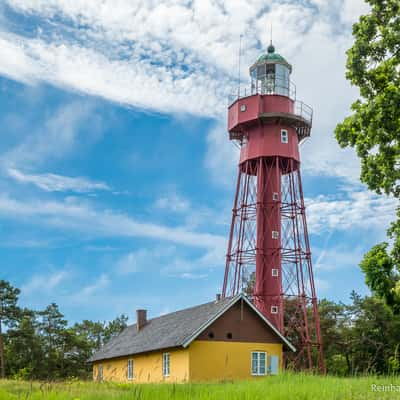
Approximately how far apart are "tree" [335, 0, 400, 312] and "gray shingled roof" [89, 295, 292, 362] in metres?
10.8

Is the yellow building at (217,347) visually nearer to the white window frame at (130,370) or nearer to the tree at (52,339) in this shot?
the white window frame at (130,370)

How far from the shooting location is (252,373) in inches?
1126

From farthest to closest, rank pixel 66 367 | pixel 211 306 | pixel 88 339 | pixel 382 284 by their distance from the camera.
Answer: pixel 88 339 → pixel 66 367 → pixel 211 306 → pixel 382 284

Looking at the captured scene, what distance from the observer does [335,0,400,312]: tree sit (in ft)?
61.0

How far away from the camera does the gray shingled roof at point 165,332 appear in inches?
1119

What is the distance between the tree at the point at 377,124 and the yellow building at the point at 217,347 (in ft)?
29.6

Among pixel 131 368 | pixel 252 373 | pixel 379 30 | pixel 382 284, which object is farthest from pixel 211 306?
pixel 379 30

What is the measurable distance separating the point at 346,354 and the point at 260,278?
11.7 metres

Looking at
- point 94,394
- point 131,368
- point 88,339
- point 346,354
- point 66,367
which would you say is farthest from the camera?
point 88,339

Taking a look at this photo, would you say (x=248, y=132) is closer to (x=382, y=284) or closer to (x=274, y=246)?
(x=274, y=246)

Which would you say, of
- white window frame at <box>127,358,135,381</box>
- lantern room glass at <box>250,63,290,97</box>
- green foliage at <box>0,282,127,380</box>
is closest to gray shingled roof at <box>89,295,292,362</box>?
white window frame at <box>127,358,135,381</box>

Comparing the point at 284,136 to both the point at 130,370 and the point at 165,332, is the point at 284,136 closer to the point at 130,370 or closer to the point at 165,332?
the point at 165,332

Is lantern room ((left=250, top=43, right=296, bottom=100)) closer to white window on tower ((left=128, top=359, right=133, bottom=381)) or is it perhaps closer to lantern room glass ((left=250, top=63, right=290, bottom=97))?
lantern room glass ((left=250, top=63, right=290, bottom=97))

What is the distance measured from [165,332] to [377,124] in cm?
1777
